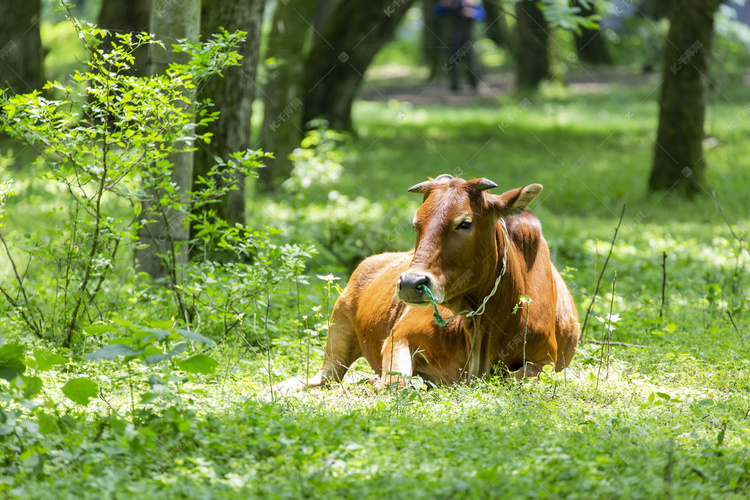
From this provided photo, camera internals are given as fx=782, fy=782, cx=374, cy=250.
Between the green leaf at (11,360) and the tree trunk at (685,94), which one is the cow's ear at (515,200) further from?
the tree trunk at (685,94)

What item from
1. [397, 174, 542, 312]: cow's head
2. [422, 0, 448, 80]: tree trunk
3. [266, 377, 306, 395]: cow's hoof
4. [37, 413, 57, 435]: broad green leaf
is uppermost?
[422, 0, 448, 80]: tree trunk

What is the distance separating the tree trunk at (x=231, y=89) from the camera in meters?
7.47

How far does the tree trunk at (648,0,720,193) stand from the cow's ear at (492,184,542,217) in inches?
363

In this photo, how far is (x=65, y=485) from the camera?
3.36 m

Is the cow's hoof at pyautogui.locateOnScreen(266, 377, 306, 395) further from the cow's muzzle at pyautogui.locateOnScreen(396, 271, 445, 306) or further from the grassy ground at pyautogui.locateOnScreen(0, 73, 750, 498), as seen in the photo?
the cow's muzzle at pyautogui.locateOnScreen(396, 271, 445, 306)

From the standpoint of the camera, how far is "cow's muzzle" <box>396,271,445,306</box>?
4.60 meters

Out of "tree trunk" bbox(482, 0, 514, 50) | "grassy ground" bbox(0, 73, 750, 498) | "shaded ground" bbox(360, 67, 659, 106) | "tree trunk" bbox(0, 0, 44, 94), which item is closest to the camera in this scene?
"grassy ground" bbox(0, 73, 750, 498)

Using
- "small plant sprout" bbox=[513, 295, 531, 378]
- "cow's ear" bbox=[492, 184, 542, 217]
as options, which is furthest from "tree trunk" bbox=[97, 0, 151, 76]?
"small plant sprout" bbox=[513, 295, 531, 378]

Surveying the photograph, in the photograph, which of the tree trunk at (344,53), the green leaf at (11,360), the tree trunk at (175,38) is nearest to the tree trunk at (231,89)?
the tree trunk at (175,38)

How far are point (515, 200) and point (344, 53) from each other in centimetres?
1097

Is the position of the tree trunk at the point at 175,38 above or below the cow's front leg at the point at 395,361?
above

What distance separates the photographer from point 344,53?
15.3m

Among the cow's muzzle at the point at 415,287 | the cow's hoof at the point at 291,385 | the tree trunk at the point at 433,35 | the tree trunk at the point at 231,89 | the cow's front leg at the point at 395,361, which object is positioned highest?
the tree trunk at the point at 433,35

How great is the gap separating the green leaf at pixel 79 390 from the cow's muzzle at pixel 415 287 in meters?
1.77
